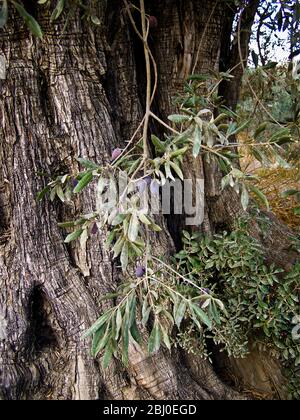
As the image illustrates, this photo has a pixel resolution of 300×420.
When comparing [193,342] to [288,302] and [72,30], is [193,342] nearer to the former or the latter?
[288,302]

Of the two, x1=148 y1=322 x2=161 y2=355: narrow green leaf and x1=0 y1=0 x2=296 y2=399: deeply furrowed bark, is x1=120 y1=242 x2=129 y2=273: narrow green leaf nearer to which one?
x1=148 y1=322 x2=161 y2=355: narrow green leaf

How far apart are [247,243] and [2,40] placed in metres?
1.14

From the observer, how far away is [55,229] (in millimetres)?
1495

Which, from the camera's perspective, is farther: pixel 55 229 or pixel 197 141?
pixel 55 229

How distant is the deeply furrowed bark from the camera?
55.7 inches

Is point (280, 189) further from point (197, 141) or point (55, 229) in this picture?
point (197, 141)

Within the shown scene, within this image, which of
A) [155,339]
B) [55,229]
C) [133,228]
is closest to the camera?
[133,228]

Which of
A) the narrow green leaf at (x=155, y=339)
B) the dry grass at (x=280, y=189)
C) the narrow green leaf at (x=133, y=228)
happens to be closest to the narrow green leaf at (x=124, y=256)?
the narrow green leaf at (x=133, y=228)

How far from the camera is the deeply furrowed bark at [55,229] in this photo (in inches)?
55.7

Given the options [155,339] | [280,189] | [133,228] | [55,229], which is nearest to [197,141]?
[133,228]

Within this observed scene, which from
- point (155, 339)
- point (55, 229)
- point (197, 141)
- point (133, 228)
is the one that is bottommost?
point (155, 339)

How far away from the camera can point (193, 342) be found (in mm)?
1646

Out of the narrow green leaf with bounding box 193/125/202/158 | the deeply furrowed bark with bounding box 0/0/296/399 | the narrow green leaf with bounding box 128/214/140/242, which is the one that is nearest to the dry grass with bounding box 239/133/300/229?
the deeply furrowed bark with bounding box 0/0/296/399

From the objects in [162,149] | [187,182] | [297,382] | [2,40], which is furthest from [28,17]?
[297,382]
